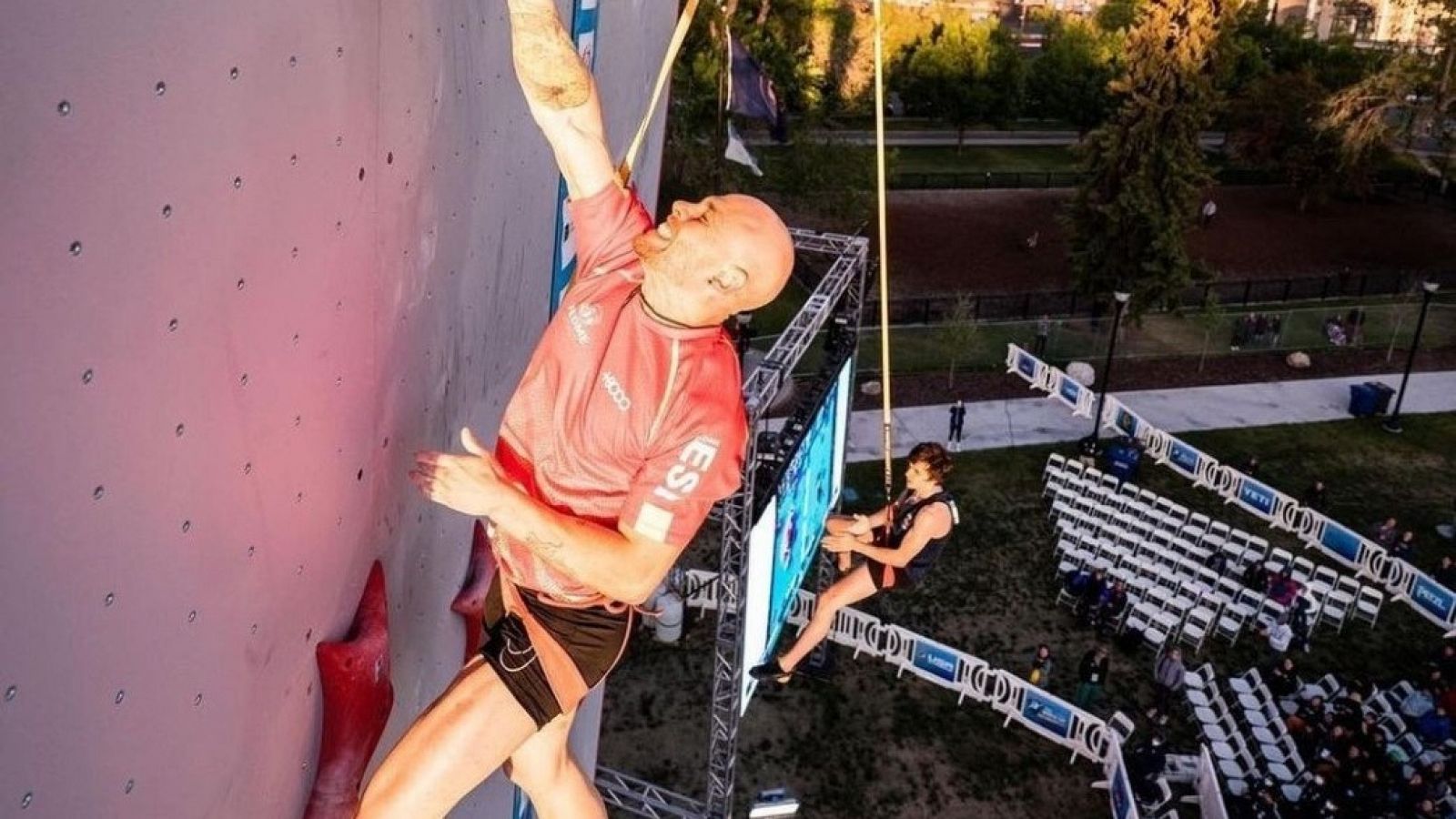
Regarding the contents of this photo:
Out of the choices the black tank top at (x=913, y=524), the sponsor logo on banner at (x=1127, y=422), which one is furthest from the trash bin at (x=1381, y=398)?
the black tank top at (x=913, y=524)

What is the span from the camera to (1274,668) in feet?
52.4

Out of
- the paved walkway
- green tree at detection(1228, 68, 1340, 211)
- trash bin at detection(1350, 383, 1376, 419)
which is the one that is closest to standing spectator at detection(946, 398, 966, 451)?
the paved walkway

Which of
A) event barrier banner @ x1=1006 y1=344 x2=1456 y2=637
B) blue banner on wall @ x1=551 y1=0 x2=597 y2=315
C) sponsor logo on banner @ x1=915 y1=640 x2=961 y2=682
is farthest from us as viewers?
event barrier banner @ x1=1006 y1=344 x2=1456 y2=637

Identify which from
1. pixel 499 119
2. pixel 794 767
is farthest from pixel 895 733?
pixel 499 119

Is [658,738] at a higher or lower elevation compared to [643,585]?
lower

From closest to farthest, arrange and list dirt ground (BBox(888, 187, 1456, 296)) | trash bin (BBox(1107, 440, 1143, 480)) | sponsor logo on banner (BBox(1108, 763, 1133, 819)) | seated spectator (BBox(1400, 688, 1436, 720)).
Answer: sponsor logo on banner (BBox(1108, 763, 1133, 819))
seated spectator (BBox(1400, 688, 1436, 720))
trash bin (BBox(1107, 440, 1143, 480))
dirt ground (BBox(888, 187, 1456, 296))

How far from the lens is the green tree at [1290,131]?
40.2 meters

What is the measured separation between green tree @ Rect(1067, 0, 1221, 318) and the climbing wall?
1071 inches

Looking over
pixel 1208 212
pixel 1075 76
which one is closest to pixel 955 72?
pixel 1075 76

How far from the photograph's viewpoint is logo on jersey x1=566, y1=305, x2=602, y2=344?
3434 mm

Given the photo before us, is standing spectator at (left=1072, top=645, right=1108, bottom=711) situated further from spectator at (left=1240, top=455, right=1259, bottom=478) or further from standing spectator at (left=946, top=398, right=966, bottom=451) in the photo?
spectator at (left=1240, top=455, right=1259, bottom=478)

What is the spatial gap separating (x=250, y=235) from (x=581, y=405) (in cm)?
131

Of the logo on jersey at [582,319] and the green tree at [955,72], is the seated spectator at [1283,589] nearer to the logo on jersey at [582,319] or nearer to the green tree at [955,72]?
the logo on jersey at [582,319]

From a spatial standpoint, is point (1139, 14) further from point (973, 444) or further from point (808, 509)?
point (808, 509)
